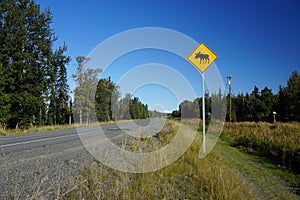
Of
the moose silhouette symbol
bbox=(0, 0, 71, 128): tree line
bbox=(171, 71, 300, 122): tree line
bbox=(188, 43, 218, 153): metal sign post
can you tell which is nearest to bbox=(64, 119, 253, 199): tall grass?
bbox=(188, 43, 218, 153): metal sign post

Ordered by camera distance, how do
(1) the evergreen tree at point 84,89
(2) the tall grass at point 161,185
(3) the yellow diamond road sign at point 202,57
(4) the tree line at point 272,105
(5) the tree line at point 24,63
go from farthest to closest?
1. (4) the tree line at point 272,105
2. (1) the evergreen tree at point 84,89
3. (5) the tree line at point 24,63
4. (3) the yellow diamond road sign at point 202,57
5. (2) the tall grass at point 161,185

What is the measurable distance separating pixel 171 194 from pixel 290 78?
182 ft

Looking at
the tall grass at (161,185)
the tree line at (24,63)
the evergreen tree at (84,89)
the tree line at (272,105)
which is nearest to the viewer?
the tall grass at (161,185)

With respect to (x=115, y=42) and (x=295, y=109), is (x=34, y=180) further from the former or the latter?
(x=295, y=109)

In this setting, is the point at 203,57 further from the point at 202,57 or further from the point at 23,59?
the point at 23,59

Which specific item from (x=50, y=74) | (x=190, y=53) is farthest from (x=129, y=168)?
(x=50, y=74)

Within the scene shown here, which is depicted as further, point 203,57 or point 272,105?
point 272,105


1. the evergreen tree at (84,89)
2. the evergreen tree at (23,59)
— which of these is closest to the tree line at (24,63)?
the evergreen tree at (23,59)

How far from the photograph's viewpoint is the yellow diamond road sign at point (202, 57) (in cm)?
741

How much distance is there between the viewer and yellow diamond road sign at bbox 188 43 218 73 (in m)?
7.41

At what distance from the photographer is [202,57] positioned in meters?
7.45

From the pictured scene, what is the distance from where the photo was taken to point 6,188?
3.62 meters

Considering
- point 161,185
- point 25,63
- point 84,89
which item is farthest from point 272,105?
point 161,185

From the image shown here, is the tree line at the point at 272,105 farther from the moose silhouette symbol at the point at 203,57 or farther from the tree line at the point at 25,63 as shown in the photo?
the moose silhouette symbol at the point at 203,57
